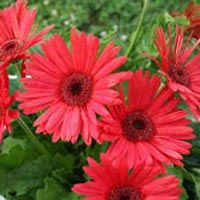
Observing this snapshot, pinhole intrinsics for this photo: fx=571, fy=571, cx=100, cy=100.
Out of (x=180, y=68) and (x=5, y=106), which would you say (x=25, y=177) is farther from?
(x=180, y=68)

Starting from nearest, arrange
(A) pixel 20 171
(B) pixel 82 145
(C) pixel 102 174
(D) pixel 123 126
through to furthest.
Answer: (C) pixel 102 174 < (D) pixel 123 126 < (A) pixel 20 171 < (B) pixel 82 145

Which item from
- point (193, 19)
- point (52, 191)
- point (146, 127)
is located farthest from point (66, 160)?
point (193, 19)

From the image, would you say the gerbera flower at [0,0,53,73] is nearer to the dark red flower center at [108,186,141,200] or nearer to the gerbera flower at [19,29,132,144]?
the gerbera flower at [19,29,132,144]

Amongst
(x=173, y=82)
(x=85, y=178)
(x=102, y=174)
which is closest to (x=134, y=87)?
(x=173, y=82)

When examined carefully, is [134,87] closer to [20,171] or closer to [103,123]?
A: [103,123]

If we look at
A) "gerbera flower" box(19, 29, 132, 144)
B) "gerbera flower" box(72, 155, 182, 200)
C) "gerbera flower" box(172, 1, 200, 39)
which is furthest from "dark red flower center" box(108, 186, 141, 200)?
"gerbera flower" box(172, 1, 200, 39)

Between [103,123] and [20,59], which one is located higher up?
[20,59]

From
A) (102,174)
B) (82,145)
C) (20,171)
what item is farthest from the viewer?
(82,145)

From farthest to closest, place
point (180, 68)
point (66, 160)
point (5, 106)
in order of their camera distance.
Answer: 1. point (66, 160)
2. point (180, 68)
3. point (5, 106)
